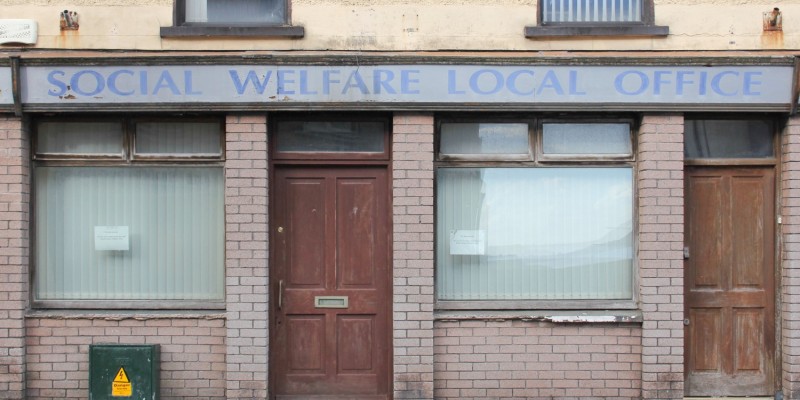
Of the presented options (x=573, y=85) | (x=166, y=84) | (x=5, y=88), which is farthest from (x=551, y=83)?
(x=5, y=88)

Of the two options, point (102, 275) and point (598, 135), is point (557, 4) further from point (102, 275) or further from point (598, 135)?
point (102, 275)

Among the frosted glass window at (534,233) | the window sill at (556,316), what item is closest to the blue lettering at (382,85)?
the frosted glass window at (534,233)

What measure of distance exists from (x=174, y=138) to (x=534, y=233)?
3.65 metres

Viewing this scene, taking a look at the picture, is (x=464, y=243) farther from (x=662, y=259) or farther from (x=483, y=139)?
(x=662, y=259)

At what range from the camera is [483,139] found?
721 centimetres

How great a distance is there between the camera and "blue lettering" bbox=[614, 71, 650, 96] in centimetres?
682

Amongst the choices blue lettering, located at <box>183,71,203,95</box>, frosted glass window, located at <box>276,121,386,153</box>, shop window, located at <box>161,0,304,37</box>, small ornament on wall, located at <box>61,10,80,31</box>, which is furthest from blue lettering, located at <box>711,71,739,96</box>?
small ornament on wall, located at <box>61,10,80,31</box>

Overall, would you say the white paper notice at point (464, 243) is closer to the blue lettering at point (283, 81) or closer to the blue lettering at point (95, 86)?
the blue lettering at point (283, 81)

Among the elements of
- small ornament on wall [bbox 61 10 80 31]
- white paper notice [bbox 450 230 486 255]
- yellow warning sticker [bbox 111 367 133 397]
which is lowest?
yellow warning sticker [bbox 111 367 133 397]

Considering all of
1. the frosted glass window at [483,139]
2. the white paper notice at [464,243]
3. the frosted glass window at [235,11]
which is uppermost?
the frosted glass window at [235,11]

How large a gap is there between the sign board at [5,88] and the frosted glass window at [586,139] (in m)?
5.02

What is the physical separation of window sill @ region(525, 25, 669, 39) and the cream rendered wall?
0.07 metres

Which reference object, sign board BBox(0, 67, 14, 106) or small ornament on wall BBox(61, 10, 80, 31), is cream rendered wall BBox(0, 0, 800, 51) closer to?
small ornament on wall BBox(61, 10, 80, 31)

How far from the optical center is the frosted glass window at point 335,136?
23.5ft
